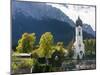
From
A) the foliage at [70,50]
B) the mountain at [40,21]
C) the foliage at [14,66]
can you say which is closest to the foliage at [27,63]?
the foliage at [14,66]

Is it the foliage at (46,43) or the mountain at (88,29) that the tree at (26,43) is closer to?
the foliage at (46,43)

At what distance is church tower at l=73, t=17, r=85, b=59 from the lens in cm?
248

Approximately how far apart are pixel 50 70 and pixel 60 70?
108 millimetres

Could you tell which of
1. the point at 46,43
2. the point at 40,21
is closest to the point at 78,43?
the point at 46,43

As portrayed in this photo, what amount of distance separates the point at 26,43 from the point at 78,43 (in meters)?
0.57

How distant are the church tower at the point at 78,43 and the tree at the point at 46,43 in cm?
28

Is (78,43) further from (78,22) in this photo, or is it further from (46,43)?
(46,43)

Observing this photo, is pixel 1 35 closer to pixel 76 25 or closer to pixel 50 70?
pixel 50 70

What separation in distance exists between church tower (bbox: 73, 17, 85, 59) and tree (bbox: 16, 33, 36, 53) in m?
0.47

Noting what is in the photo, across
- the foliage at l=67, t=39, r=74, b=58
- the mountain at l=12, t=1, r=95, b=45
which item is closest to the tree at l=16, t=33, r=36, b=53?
the mountain at l=12, t=1, r=95, b=45

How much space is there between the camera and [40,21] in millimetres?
2332

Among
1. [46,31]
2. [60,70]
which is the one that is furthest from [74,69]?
[46,31]

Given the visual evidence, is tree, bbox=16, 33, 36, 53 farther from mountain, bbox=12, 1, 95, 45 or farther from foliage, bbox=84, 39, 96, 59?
foliage, bbox=84, 39, 96, 59

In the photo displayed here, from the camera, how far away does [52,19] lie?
2377 millimetres
